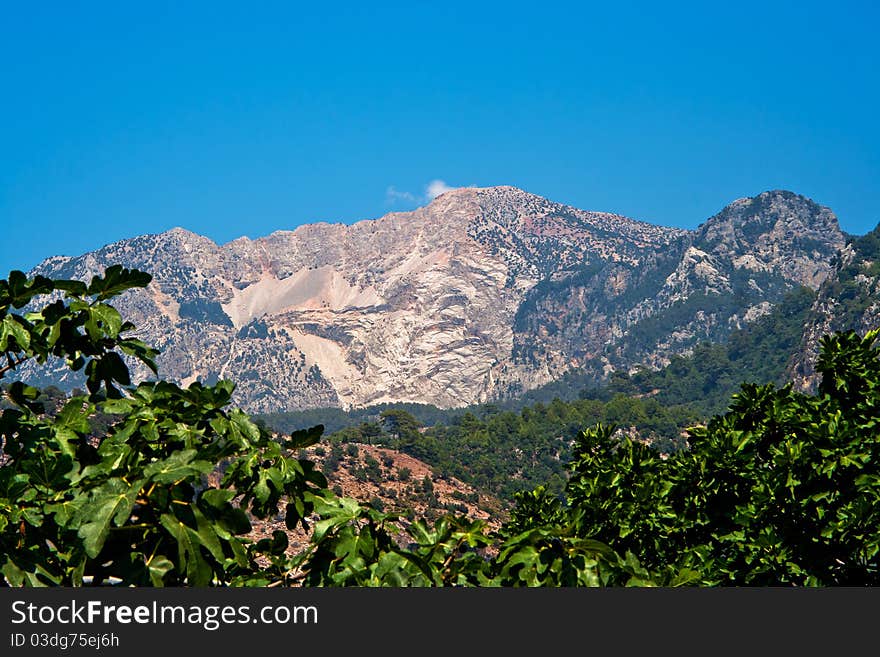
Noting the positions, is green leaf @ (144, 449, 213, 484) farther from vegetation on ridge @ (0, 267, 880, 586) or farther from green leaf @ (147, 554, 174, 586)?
green leaf @ (147, 554, 174, 586)

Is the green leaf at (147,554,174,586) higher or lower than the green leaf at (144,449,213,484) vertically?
lower

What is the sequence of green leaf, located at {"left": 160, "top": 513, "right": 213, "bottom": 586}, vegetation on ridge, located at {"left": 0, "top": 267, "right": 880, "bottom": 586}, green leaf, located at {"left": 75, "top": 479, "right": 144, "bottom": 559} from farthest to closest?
vegetation on ridge, located at {"left": 0, "top": 267, "right": 880, "bottom": 586} < green leaf, located at {"left": 160, "top": 513, "right": 213, "bottom": 586} < green leaf, located at {"left": 75, "top": 479, "right": 144, "bottom": 559}

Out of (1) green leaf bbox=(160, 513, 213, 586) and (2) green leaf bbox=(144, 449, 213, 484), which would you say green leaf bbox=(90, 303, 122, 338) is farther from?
(1) green leaf bbox=(160, 513, 213, 586)

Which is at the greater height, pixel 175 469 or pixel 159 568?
pixel 175 469

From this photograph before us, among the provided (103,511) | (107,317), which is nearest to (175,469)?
(103,511)

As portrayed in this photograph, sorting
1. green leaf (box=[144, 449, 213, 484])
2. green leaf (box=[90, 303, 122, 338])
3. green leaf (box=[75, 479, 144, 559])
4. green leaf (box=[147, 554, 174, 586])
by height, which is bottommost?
green leaf (box=[147, 554, 174, 586])

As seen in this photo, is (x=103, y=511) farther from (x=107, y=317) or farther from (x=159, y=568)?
(x=107, y=317)

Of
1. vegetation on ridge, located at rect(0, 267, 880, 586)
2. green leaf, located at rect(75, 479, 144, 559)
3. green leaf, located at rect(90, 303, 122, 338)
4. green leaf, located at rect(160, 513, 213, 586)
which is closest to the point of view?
green leaf, located at rect(75, 479, 144, 559)

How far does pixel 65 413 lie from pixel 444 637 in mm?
3258

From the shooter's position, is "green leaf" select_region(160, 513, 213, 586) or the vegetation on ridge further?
the vegetation on ridge

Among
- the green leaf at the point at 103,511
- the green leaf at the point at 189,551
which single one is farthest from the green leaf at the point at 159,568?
the green leaf at the point at 103,511

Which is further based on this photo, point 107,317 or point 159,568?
point 107,317

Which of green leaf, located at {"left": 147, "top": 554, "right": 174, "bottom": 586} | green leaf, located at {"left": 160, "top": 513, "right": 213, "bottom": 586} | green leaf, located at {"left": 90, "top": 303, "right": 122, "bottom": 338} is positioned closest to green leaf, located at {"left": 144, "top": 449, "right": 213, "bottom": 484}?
green leaf, located at {"left": 160, "top": 513, "right": 213, "bottom": 586}

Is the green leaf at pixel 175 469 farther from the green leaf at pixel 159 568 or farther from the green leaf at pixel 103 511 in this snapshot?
the green leaf at pixel 159 568
